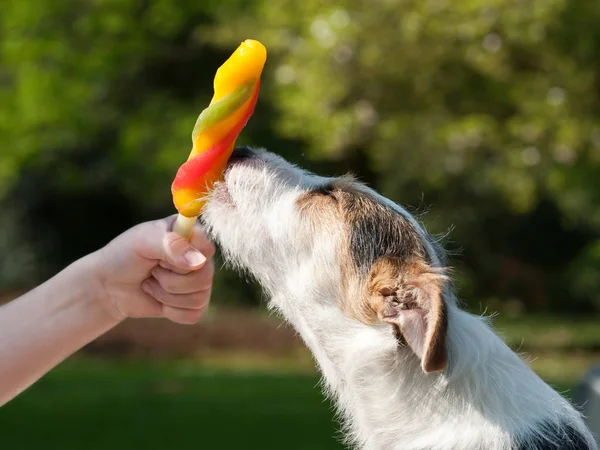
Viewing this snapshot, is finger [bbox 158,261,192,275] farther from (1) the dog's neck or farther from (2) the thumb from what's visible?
(1) the dog's neck

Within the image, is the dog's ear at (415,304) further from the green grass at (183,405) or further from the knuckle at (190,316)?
the green grass at (183,405)

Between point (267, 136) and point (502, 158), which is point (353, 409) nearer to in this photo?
point (502, 158)

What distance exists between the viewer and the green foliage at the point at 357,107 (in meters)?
12.1

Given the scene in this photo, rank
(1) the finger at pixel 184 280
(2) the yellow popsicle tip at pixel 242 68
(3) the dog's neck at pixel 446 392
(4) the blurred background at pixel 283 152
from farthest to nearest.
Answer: (4) the blurred background at pixel 283 152
(1) the finger at pixel 184 280
(2) the yellow popsicle tip at pixel 242 68
(3) the dog's neck at pixel 446 392

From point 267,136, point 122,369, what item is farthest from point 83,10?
point 122,369

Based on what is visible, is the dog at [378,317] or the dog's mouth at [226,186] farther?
the dog's mouth at [226,186]

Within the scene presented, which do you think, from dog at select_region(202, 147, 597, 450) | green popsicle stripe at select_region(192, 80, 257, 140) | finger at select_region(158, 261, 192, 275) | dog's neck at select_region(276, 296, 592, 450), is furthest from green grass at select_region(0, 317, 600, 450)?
green popsicle stripe at select_region(192, 80, 257, 140)

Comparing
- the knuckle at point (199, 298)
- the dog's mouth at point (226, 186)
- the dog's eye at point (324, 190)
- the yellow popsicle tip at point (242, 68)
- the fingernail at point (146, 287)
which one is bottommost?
the knuckle at point (199, 298)

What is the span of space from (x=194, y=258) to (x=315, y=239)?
486 millimetres

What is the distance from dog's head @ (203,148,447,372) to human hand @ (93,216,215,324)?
17 cm

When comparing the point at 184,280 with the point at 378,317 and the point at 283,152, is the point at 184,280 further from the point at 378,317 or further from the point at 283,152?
the point at 283,152

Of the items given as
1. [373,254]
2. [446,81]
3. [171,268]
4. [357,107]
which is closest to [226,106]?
[171,268]

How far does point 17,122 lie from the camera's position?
16219mm

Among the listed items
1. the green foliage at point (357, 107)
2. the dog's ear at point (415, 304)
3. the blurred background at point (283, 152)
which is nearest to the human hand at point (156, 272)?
the dog's ear at point (415, 304)
